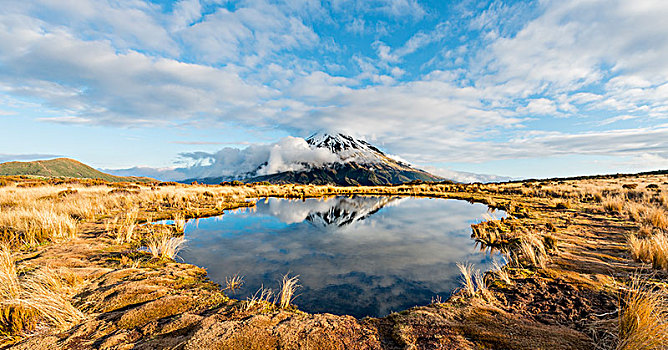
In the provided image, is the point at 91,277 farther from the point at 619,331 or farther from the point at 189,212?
the point at 189,212

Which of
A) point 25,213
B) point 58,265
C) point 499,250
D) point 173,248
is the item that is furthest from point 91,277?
point 499,250

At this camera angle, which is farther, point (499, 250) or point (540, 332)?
point (499, 250)

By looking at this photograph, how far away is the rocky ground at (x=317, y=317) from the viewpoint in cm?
396

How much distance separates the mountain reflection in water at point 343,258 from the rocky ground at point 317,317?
96cm

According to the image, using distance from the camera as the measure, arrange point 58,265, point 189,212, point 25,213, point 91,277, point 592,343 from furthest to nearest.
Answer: point 189,212 → point 25,213 → point 58,265 → point 91,277 → point 592,343

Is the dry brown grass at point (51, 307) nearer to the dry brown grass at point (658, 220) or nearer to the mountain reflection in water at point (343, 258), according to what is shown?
the mountain reflection in water at point (343, 258)

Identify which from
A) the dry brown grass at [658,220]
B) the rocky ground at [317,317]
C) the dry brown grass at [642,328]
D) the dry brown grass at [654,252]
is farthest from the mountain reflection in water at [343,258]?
the dry brown grass at [658,220]

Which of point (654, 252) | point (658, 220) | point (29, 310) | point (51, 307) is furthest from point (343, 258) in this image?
point (658, 220)

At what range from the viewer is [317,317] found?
16.2 ft

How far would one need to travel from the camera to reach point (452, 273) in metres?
8.12

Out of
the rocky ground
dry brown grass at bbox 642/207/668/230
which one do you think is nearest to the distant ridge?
the rocky ground

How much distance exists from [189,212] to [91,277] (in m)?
13.6

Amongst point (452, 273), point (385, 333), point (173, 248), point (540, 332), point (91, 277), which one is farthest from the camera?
point (173, 248)

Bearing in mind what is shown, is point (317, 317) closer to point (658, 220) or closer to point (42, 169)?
point (658, 220)
